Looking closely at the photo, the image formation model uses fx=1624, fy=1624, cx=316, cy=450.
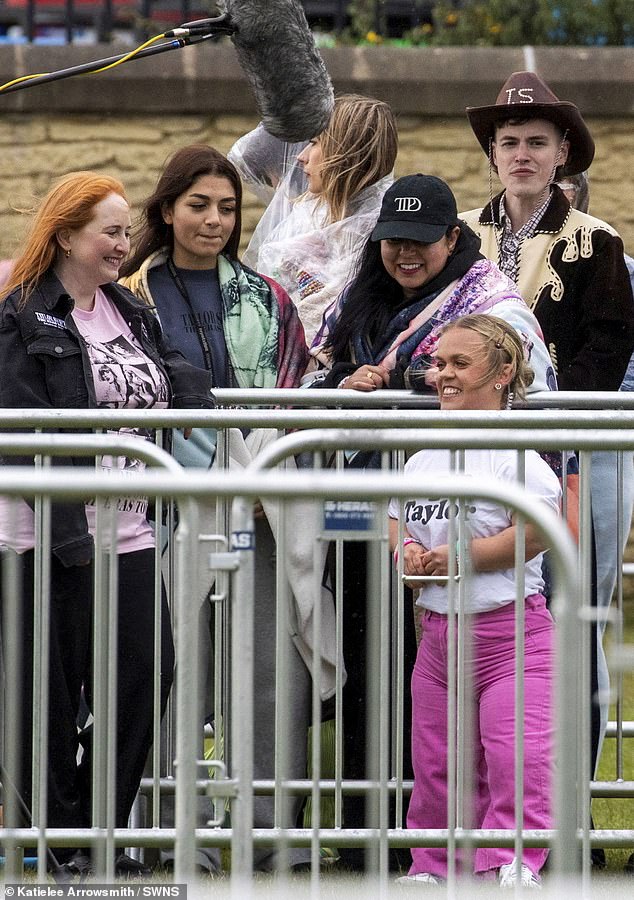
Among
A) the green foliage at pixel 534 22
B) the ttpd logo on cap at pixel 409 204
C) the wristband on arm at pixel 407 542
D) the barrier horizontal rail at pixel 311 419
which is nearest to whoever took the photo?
the barrier horizontal rail at pixel 311 419

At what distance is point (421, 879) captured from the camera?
13.1 ft

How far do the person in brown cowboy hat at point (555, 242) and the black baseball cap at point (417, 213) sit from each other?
415 millimetres

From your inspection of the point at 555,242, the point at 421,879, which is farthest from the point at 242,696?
the point at 555,242

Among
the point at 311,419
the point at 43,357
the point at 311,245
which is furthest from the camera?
the point at 311,245

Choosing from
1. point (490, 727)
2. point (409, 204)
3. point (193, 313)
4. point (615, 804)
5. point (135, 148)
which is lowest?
point (615, 804)

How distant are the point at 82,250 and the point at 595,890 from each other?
6.91ft

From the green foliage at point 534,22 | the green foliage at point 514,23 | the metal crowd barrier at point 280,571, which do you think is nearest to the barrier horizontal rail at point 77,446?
the metal crowd barrier at point 280,571

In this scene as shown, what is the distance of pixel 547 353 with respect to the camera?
4656mm

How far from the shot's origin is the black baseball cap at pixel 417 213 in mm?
4703

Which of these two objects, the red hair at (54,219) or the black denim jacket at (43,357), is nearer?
the black denim jacket at (43,357)

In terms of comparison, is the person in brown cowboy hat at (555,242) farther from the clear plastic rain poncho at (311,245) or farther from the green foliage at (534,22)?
the green foliage at (534,22)

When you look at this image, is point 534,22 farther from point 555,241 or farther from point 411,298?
point 411,298

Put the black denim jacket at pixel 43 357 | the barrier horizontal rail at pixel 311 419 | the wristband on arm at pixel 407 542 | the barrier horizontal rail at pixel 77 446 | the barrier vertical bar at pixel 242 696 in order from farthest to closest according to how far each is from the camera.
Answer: the black denim jacket at pixel 43 357, the wristband on arm at pixel 407 542, the barrier horizontal rail at pixel 311 419, the barrier horizontal rail at pixel 77 446, the barrier vertical bar at pixel 242 696

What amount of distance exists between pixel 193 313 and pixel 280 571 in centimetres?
167
